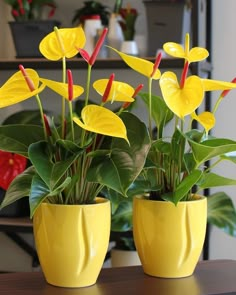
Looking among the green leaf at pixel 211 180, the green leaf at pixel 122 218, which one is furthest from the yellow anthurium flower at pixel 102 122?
the green leaf at pixel 122 218

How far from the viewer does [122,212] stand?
1.40 m

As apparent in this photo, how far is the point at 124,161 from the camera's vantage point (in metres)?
0.81

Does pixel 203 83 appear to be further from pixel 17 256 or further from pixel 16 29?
pixel 17 256

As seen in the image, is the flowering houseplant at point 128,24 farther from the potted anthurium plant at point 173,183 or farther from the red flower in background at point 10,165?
the potted anthurium plant at point 173,183

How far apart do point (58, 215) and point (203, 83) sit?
1.00 feet

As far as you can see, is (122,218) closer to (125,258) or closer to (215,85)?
(125,258)

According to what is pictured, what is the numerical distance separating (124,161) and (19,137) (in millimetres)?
175

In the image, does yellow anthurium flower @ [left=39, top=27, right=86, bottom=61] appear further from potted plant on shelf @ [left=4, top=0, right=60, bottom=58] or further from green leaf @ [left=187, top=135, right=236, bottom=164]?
potted plant on shelf @ [left=4, top=0, right=60, bottom=58]

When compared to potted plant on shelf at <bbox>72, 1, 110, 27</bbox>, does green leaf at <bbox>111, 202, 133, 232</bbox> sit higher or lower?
lower

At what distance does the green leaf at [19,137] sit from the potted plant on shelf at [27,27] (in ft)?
3.27

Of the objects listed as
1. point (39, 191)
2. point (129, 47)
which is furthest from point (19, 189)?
point (129, 47)

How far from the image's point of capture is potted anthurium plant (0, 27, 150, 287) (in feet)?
2.60

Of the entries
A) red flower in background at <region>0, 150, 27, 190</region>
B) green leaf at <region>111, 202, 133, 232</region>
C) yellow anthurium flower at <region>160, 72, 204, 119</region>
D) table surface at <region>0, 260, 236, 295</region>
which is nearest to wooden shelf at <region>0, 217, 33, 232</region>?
red flower in background at <region>0, 150, 27, 190</region>

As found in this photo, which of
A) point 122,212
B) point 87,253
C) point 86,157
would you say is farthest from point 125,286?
point 122,212
